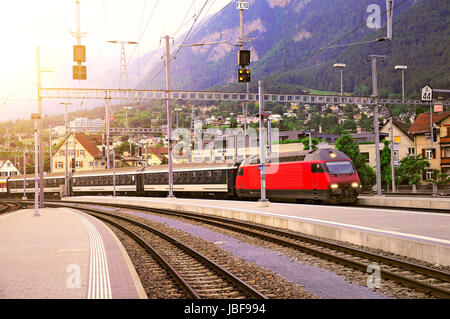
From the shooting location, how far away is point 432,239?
1309 centimetres

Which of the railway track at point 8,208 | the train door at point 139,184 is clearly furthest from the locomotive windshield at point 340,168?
the train door at point 139,184

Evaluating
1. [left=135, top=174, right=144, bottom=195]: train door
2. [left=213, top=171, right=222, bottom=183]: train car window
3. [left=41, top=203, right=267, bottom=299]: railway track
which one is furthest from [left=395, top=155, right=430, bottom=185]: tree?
[left=41, top=203, right=267, bottom=299]: railway track

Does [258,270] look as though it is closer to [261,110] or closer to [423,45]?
[261,110]

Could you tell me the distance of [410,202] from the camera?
2795 centimetres

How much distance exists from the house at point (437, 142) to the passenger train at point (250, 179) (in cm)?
3084

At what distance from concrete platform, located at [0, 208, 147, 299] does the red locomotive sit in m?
13.8

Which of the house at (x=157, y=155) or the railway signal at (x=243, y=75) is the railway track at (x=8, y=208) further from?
the house at (x=157, y=155)

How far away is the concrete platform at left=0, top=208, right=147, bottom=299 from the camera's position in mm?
8969

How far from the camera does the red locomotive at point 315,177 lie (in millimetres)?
28688

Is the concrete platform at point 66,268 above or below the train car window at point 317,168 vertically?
below

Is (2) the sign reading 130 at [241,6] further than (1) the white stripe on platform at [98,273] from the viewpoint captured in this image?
Yes

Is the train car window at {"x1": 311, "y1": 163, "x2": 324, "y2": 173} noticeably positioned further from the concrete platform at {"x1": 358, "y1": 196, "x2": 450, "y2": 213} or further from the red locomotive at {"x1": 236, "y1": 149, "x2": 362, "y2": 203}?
the concrete platform at {"x1": 358, "y1": 196, "x2": 450, "y2": 213}

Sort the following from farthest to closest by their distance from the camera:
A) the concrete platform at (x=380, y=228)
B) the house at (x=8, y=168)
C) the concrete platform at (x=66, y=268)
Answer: the house at (x=8, y=168) < the concrete platform at (x=380, y=228) < the concrete platform at (x=66, y=268)

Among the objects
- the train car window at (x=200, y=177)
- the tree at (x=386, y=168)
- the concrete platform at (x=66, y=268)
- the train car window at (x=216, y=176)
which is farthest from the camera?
the tree at (x=386, y=168)
